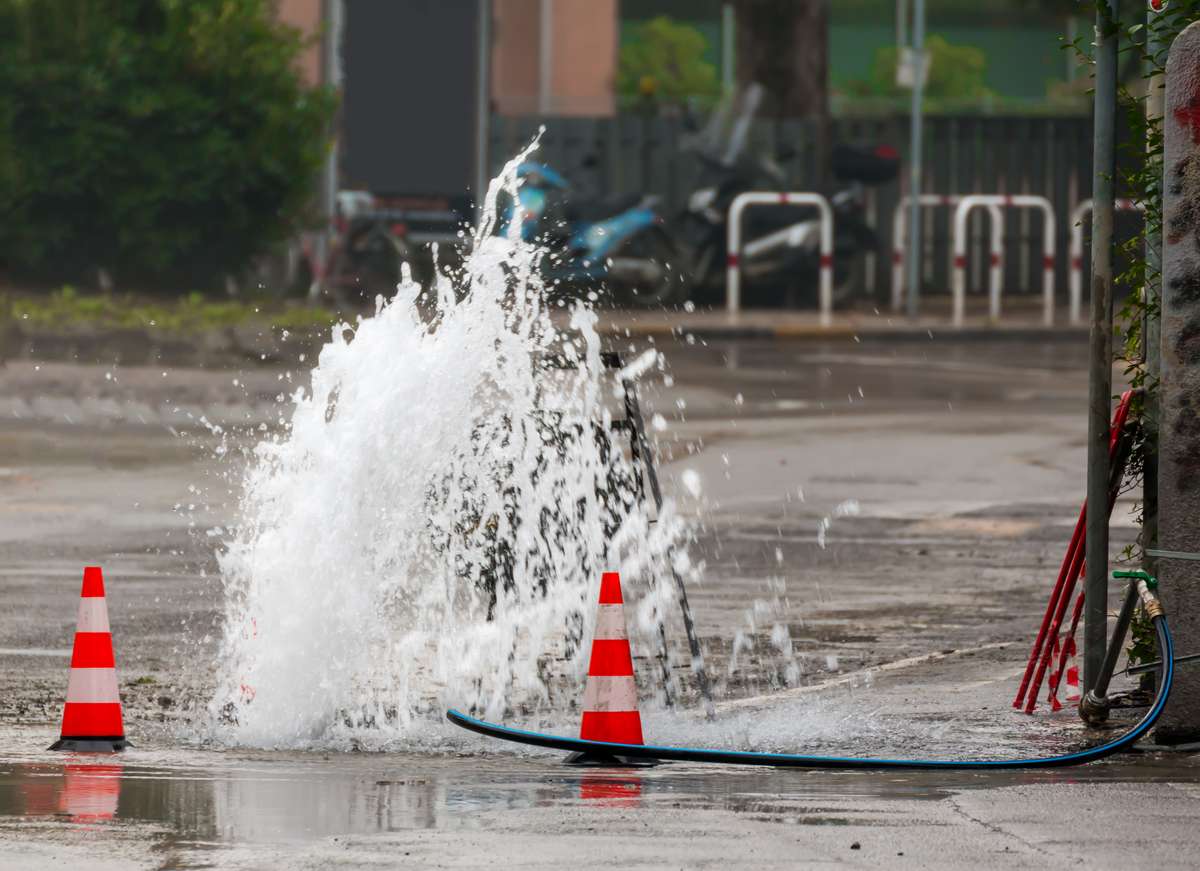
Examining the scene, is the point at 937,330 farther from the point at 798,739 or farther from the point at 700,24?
the point at 700,24

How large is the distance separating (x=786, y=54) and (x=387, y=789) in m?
28.3

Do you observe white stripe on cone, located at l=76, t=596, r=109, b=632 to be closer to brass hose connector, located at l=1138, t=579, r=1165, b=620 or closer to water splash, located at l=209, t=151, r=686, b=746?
water splash, located at l=209, t=151, r=686, b=746

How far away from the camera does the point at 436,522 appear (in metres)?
9.52

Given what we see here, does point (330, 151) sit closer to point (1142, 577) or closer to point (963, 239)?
point (963, 239)

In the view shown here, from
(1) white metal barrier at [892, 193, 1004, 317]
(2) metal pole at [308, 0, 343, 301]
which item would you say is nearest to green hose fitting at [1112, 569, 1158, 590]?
(2) metal pole at [308, 0, 343, 301]

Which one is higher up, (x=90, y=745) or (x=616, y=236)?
(x=616, y=236)

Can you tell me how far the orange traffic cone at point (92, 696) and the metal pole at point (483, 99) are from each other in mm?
24229

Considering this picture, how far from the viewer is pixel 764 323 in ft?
101

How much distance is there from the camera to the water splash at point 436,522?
8.80 m

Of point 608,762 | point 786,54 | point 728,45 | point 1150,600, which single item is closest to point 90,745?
point 608,762

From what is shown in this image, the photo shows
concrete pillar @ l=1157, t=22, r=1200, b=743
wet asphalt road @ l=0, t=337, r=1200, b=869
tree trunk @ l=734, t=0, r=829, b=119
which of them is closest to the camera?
wet asphalt road @ l=0, t=337, r=1200, b=869

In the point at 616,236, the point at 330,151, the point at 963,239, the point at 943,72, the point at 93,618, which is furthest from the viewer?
the point at 943,72

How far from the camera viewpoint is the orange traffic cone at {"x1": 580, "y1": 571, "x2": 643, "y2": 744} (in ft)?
26.5

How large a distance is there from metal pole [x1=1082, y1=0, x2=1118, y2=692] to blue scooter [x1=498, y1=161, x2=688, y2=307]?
22.5 m
